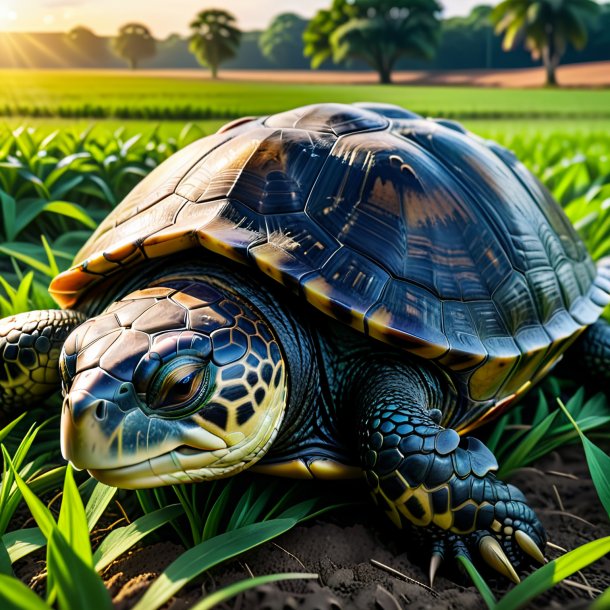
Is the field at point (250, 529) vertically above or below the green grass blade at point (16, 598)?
below

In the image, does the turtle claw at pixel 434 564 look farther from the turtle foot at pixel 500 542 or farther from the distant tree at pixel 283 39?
the distant tree at pixel 283 39

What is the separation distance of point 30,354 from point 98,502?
64 centimetres

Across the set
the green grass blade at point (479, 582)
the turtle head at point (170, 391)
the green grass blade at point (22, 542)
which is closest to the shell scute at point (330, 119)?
the turtle head at point (170, 391)

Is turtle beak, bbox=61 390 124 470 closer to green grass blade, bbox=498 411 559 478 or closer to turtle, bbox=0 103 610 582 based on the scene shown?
turtle, bbox=0 103 610 582

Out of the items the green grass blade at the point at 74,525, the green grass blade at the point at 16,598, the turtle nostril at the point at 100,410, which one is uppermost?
the turtle nostril at the point at 100,410

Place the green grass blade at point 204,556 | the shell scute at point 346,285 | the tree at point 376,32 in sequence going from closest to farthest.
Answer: the green grass blade at point 204,556 → the shell scute at point 346,285 → the tree at point 376,32

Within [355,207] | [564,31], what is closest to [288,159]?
[355,207]

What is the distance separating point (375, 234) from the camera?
A: 181 cm

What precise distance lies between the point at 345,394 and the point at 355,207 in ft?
1.94

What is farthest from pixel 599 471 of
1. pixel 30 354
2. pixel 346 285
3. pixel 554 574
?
pixel 30 354

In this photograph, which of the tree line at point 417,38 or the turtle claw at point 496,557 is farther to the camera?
the tree line at point 417,38

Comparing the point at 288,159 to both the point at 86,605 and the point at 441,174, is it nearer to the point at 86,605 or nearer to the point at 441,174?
the point at 441,174

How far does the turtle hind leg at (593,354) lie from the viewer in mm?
2459

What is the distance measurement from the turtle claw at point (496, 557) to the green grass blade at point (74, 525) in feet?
3.16
